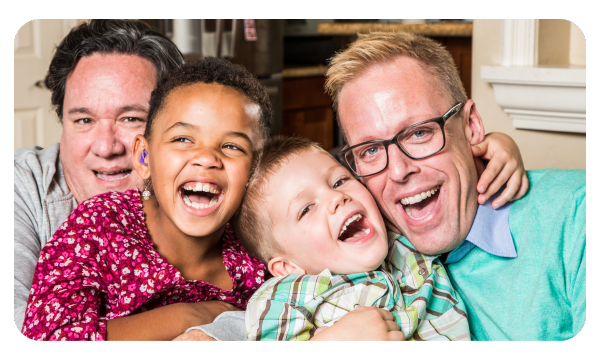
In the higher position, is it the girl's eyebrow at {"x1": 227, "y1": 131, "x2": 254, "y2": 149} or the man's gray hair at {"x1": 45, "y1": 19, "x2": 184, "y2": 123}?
the man's gray hair at {"x1": 45, "y1": 19, "x2": 184, "y2": 123}

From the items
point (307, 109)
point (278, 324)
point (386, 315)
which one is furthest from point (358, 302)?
point (307, 109)

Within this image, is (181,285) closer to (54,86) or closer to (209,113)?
(209,113)

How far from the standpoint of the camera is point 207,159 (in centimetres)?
128

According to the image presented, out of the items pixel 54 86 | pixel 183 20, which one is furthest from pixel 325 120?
pixel 54 86

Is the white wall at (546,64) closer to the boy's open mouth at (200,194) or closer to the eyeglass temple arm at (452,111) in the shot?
the eyeglass temple arm at (452,111)

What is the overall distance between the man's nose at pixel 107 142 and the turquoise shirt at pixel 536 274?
108 centimetres

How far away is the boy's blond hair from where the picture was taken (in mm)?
1425

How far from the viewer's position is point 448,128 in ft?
4.61

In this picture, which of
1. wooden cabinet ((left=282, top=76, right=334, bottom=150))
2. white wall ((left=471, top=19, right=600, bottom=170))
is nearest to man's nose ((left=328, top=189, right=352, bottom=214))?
white wall ((left=471, top=19, right=600, bottom=170))

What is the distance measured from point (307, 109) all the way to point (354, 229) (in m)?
3.78

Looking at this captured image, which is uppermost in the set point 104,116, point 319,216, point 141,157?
point 104,116

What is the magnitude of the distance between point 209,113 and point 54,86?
82 centimetres

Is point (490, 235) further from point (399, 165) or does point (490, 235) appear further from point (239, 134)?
point (239, 134)

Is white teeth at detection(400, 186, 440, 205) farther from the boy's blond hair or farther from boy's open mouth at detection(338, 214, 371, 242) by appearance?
the boy's blond hair
